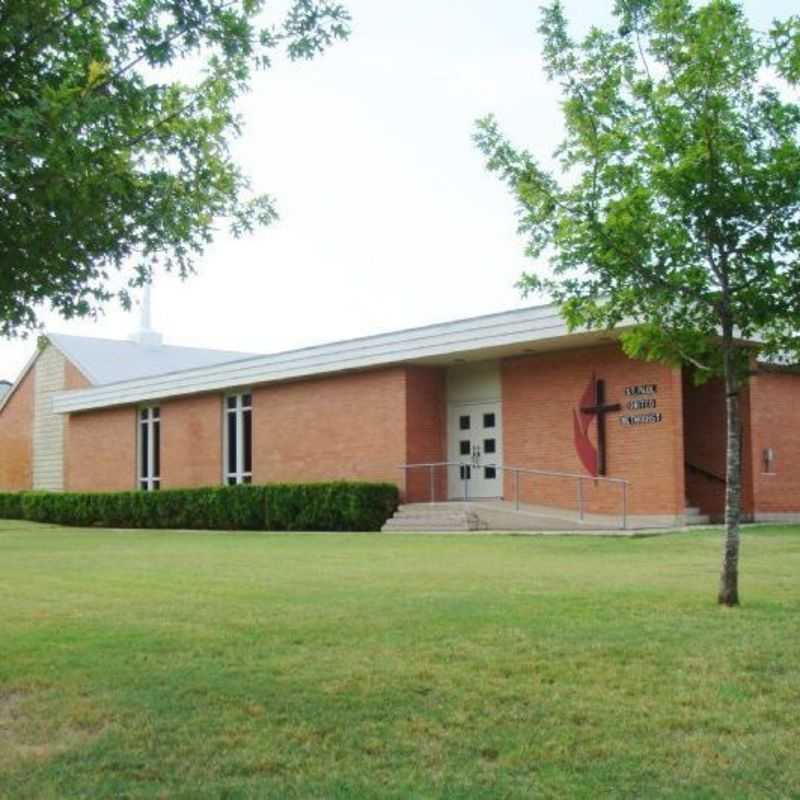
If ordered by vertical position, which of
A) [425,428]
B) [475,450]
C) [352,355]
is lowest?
[475,450]

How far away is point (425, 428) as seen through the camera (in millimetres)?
28016

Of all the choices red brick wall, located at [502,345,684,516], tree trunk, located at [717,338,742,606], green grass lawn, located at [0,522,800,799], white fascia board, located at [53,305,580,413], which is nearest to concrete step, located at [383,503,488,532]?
red brick wall, located at [502,345,684,516]

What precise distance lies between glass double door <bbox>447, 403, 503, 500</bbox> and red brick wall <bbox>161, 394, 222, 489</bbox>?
26.6 feet

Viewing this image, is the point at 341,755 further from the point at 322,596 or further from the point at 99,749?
the point at 322,596

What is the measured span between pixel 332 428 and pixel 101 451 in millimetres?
12107

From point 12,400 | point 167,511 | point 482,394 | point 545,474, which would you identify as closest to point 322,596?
point 545,474

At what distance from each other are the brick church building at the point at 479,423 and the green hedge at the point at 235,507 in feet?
6.54

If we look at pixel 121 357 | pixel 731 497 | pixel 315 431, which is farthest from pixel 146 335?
pixel 731 497

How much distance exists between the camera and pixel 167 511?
30.9 m

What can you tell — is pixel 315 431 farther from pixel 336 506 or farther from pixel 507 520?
pixel 507 520

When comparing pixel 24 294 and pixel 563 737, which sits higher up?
pixel 24 294

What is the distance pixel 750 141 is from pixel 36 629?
22.6 feet

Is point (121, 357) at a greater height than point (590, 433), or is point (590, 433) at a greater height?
point (121, 357)

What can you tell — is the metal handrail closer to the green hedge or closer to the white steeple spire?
the green hedge
